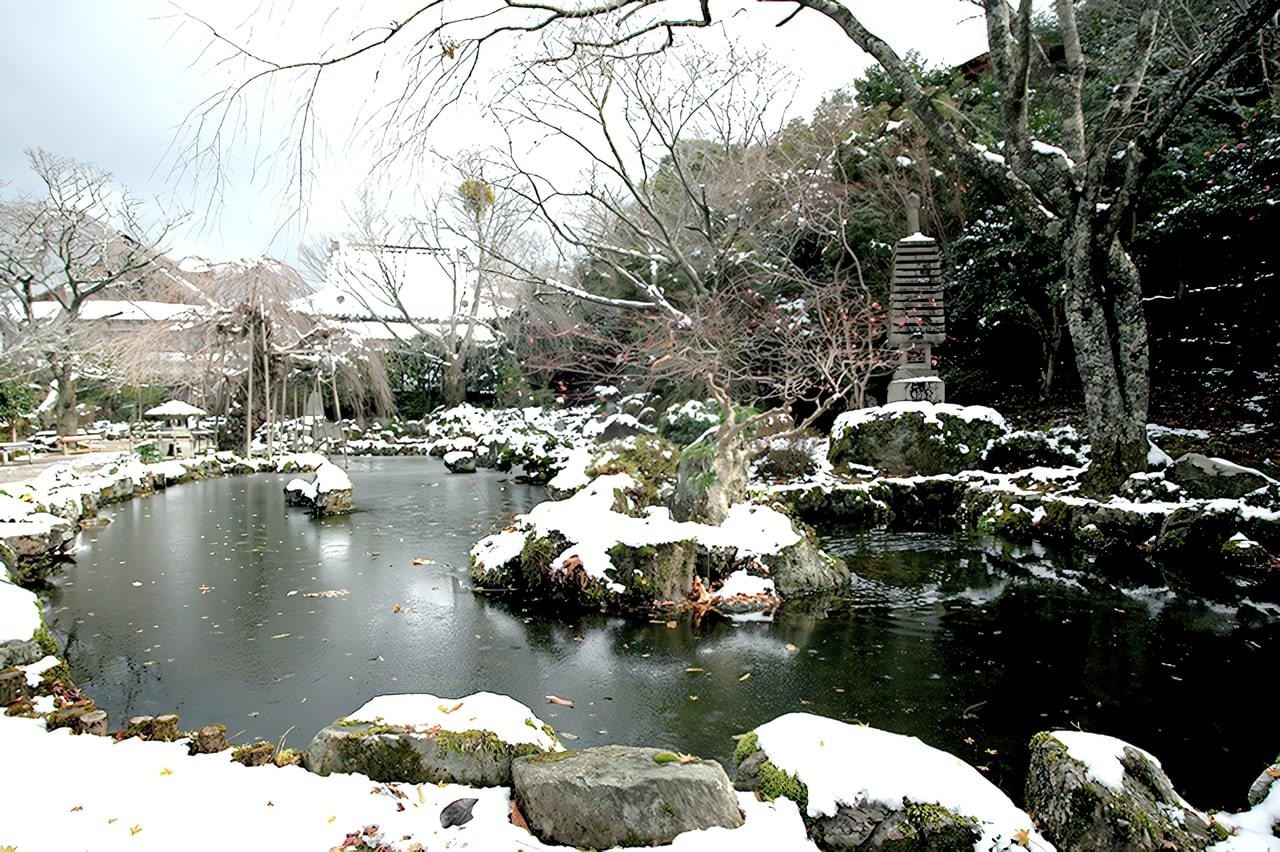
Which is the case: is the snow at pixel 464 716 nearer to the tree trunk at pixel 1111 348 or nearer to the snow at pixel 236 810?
the snow at pixel 236 810

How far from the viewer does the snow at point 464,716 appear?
2732mm

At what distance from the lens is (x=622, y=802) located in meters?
2.30

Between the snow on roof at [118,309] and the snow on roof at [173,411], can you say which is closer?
the snow on roof at [173,411]

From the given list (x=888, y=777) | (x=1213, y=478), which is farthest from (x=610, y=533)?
(x=1213, y=478)

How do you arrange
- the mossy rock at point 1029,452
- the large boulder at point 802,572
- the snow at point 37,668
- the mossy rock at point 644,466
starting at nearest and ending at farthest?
1. the snow at point 37,668
2. the large boulder at point 802,572
3. the mossy rock at point 644,466
4. the mossy rock at point 1029,452

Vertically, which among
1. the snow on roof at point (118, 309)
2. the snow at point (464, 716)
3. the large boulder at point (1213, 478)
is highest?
the snow on roof at point (118, 309)

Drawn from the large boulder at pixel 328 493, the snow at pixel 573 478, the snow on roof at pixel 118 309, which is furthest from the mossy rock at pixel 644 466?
the snow on roof at pixel 118 309

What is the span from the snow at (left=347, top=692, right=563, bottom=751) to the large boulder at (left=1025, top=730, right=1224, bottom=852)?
1.72m

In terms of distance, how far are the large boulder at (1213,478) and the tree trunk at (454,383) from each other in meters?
22.0

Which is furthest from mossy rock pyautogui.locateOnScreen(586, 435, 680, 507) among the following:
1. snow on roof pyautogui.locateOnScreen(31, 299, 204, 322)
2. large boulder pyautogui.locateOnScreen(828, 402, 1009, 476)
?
snow on roof pyautogui.locateOnScreen(31, 299, 204, 322)

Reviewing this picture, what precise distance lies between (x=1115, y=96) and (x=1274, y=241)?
4599 millimetres

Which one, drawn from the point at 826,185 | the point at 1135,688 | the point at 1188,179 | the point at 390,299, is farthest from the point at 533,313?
the point at 1135,688

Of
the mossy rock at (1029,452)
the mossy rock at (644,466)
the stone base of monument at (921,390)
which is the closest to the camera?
the mossy rock at (644,466)

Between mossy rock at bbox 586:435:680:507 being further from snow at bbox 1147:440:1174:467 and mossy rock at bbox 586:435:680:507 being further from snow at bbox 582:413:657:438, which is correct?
snow at bbox 1147:440:1174:467
